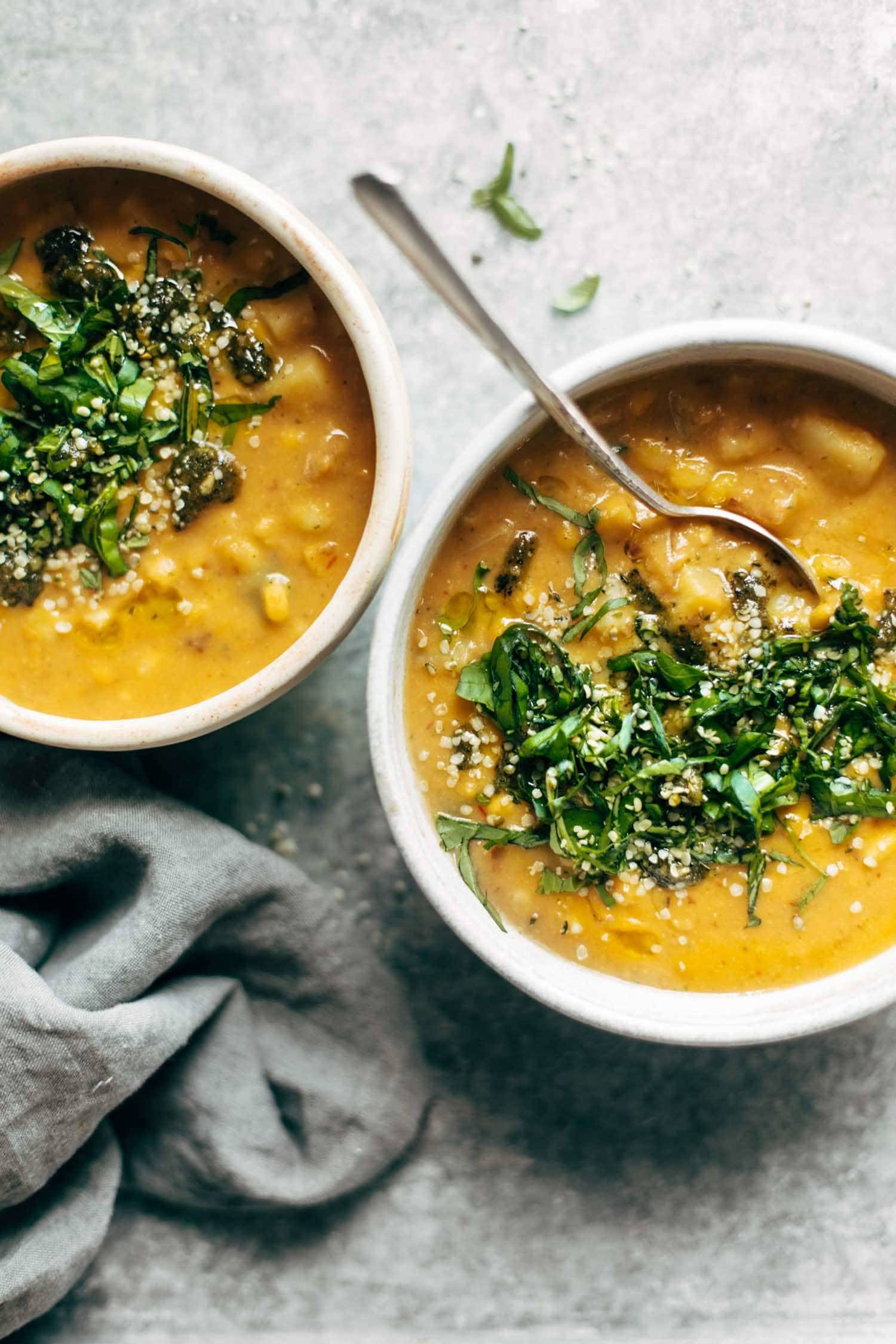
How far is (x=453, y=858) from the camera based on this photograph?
1.78 m

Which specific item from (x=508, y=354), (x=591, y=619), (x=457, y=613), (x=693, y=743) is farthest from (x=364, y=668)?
(x=508, y=354)

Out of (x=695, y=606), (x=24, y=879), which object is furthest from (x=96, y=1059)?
(x=695, y=606)

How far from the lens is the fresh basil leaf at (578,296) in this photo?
206cm

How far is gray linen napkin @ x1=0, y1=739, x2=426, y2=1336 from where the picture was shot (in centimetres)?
193

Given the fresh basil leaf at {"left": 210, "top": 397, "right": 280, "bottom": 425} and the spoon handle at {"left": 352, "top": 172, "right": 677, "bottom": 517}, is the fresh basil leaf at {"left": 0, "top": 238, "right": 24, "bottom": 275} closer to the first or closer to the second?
the fresh basil leaf at {"left": 210, "top": 397, "right": 280, "bottom": 425}

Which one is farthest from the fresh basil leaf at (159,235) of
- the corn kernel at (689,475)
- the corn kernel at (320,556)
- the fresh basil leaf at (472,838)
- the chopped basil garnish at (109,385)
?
the fresh basil leaf at (472,838)

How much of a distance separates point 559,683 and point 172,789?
0.83 m

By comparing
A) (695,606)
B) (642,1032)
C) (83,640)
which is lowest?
(642,1032)

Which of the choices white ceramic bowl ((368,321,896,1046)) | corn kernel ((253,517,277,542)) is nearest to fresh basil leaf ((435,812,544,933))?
white ceramic bowl ((368,321,896,1046))

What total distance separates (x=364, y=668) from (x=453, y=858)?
19.0 inches

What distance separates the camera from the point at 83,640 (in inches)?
70.3

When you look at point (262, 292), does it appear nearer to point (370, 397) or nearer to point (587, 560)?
point (370, 397)

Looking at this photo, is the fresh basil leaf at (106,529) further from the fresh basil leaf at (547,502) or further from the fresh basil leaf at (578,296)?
the fresh basil leaf at (578,296)

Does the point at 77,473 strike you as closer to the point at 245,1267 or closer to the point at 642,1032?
the point at 642,1032
